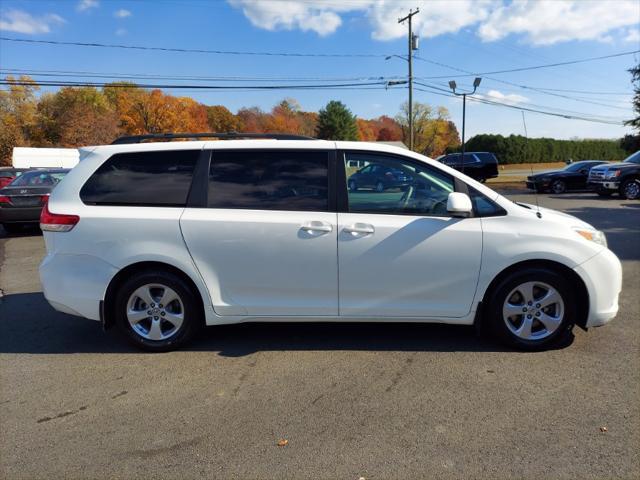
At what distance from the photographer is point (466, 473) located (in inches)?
97.7

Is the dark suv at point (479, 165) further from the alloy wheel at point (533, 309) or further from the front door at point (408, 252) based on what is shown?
the front door at point (408, 252)

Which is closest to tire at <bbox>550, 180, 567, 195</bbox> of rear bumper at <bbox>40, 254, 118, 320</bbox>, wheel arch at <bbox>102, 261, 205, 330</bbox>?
wheel arch at <bbox>102, 261, 205, 330</bbox>

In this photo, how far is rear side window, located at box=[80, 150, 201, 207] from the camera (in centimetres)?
397

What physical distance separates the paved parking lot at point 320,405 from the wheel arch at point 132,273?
1.42 feet

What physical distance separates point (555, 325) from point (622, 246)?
5774mm

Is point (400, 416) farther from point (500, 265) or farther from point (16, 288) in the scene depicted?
point (16, 288)

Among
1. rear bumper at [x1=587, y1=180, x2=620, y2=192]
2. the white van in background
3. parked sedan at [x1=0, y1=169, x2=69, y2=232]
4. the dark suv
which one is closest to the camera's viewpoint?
parked sedan at [x1=0, y1=169, x2=69, y2=232]

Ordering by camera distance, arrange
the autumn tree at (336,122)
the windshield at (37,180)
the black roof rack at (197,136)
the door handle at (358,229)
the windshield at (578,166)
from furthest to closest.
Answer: the autumn tree at (336,122) → the windshield at (578,166) → the windshield at (37,180) → the black roof rack at (197,136) → the door handle at (358,229)

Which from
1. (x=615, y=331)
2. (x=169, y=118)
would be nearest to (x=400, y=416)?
(x=615, y=331)

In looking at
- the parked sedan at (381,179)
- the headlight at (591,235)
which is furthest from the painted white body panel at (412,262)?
the headlight at (591,235)

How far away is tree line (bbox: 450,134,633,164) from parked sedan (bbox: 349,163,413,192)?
1779 inches

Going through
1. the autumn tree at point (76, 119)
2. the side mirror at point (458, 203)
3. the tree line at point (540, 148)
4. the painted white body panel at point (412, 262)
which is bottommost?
the painted white body panel at point (412, 262)

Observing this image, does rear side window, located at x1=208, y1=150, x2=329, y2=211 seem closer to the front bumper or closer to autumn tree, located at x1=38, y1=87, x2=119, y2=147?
the front bumper

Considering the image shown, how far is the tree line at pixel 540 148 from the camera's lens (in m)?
48.1
